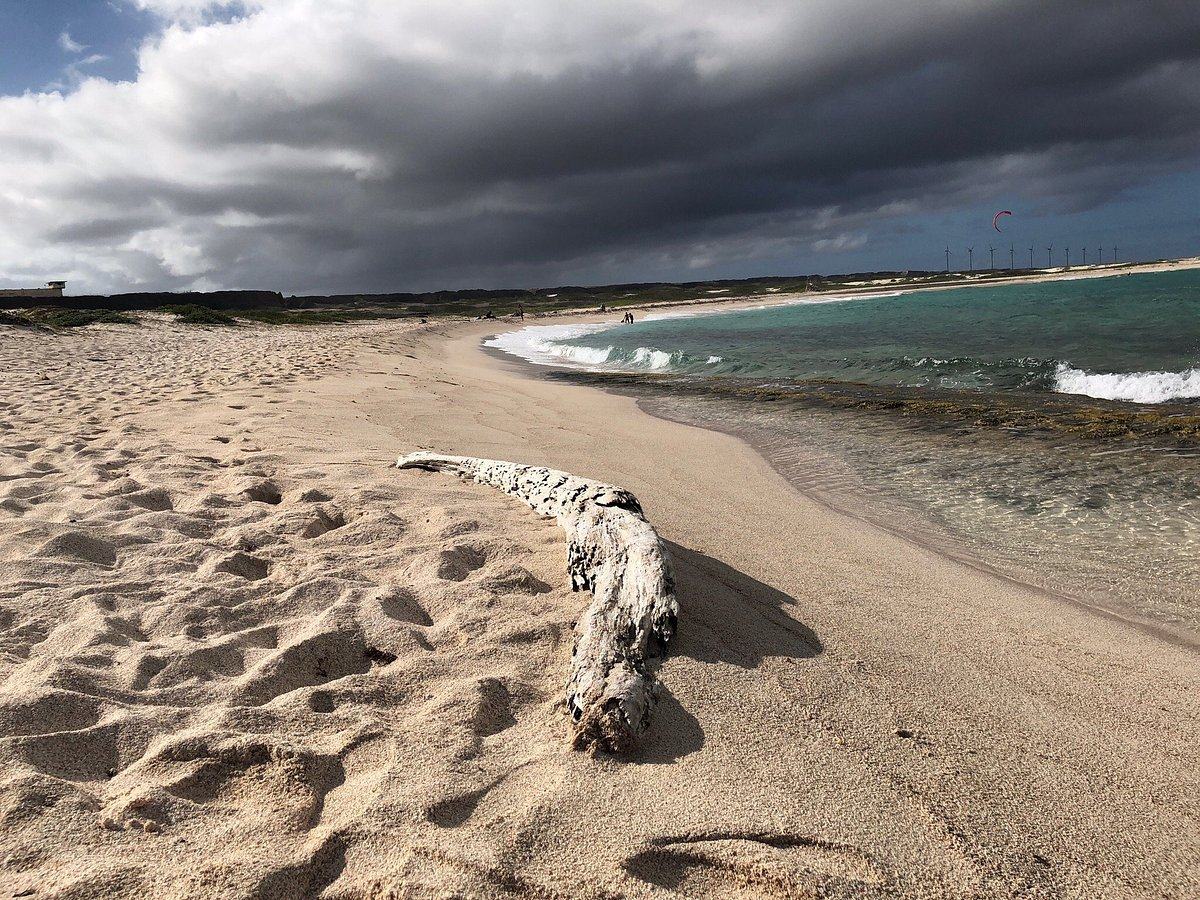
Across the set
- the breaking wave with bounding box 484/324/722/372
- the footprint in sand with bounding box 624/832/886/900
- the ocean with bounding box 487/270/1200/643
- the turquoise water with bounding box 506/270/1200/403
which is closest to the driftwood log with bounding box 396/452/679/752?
the footprint in sand with bounding box 624/832/886/900

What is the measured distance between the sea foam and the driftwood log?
11303mm

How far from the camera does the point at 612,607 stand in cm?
305

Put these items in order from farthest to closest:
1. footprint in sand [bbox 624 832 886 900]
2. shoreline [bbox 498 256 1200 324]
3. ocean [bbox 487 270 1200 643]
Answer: shoreline [bbox 498 256 1200 324]
ocean [bbox 487 270 1200 643]
footprint in sand [bbox 624 832 886 900]

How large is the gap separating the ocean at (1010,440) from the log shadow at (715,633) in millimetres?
2222

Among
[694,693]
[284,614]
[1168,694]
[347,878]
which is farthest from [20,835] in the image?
[1168,694]

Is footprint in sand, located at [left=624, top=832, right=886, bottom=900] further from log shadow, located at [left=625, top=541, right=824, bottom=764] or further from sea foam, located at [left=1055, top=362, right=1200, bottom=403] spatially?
sea foam, located at [left=1055, top=362, right=1200, bottom=403]

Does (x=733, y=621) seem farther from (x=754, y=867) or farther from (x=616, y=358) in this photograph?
(x=616, y=358)

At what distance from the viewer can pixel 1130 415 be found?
30.8 feet

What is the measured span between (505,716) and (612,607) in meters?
0.73

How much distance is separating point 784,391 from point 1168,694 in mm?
Result: 11438

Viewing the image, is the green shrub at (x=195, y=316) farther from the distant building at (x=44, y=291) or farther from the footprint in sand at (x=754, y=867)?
the footprint in sand at (x=754, y=867)

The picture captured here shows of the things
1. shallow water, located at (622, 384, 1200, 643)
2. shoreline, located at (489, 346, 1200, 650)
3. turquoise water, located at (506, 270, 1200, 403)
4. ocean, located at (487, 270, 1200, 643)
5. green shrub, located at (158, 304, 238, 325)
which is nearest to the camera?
shoreline, located at (489, 346, 1200, 650)

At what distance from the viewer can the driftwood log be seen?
7.88 ft

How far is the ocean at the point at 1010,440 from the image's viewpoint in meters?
4.86
